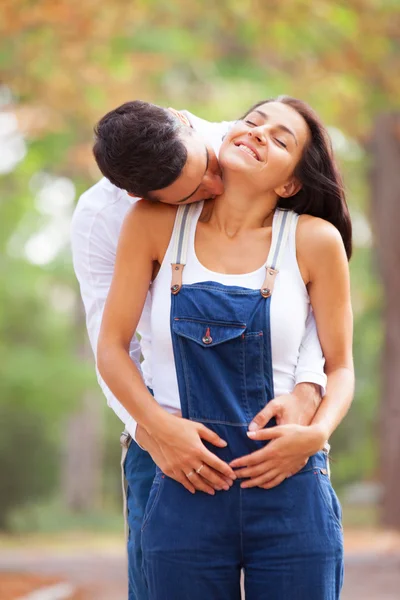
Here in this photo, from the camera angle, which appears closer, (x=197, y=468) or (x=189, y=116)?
(x=197, y=468)

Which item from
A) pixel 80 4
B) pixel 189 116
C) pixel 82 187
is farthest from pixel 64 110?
pixel 189 116

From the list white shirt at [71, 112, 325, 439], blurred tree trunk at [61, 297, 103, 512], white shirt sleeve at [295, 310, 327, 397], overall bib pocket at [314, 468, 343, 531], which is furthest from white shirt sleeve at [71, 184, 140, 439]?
blurred tree trunk at [61, 297, 103, 512]

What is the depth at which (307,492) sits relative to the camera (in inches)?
92.4

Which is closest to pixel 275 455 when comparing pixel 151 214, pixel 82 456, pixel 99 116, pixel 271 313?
pixel 271 313

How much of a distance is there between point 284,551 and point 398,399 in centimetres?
746

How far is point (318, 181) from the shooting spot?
102 inches

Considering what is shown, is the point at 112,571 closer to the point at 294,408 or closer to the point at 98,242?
the point at 98,242

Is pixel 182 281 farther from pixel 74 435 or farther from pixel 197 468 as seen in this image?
pixel 74 435

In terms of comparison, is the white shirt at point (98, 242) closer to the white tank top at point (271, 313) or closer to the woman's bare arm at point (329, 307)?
the white tank top at point (271, 313)

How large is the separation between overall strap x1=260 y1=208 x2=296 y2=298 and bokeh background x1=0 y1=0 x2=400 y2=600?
402 cm

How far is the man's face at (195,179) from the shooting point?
2486 mm

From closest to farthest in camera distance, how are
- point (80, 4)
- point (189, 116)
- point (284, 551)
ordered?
point (284, 551), point (189, 116), point (80, 4)

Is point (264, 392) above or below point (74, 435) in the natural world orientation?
below

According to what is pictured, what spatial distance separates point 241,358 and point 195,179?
1.65ft
